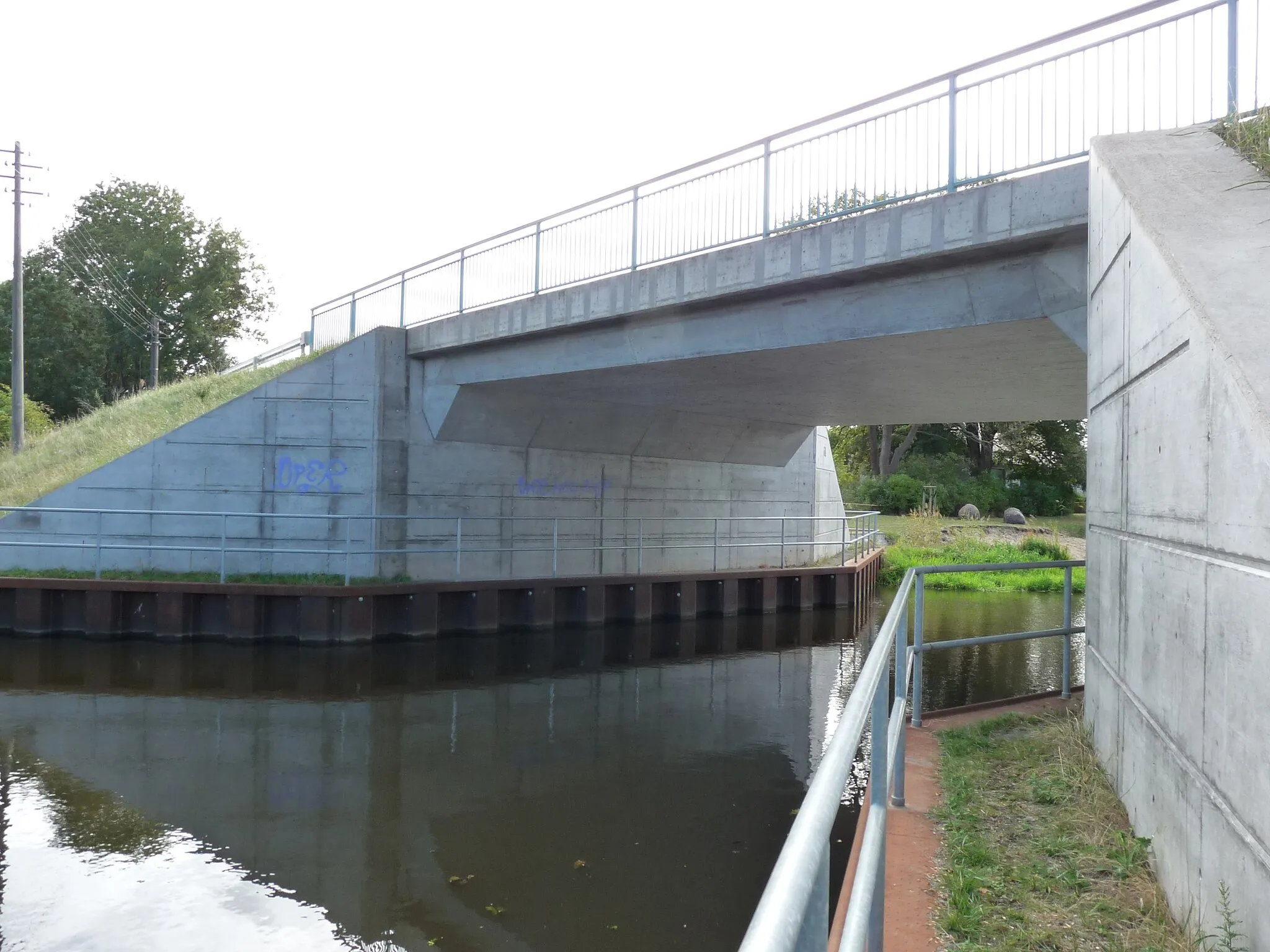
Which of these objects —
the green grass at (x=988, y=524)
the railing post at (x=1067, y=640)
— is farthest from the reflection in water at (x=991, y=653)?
the green grass at (x=988, y=524)

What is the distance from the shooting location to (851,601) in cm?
2052

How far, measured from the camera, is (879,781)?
246 centimetres

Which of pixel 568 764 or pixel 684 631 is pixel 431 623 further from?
pixel 568 764

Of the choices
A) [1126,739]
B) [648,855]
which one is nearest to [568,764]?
[648,855]

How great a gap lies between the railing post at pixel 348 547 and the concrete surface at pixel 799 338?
7.54 ft

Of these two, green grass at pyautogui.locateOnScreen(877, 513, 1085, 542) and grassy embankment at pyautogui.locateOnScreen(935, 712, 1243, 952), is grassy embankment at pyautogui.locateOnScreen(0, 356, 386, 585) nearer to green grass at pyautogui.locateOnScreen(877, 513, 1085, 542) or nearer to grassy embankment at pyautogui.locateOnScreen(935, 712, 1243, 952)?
grassy embankment at pyautogui.locateOnScreen(935, 712, 1243, 952)

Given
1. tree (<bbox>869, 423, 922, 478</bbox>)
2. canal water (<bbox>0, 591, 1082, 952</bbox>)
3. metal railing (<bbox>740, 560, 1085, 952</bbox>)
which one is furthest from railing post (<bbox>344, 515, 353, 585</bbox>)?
tree (<bbox>869, 423, 922, 478</bbox>)

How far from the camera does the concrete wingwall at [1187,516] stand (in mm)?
2553

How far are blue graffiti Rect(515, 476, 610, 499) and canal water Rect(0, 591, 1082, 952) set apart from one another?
4343 mm

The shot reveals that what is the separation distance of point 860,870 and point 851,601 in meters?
19.3

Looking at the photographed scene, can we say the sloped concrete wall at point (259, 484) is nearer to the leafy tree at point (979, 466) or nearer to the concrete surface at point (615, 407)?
the concrete surface at point (615, 407)

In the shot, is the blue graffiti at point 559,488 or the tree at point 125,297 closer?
the blue graffiti at point 559,488

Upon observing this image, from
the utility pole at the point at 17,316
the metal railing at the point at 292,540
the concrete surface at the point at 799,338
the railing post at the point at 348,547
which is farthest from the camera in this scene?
the utility pole at the point at 17,316

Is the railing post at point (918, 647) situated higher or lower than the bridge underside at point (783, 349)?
lower
